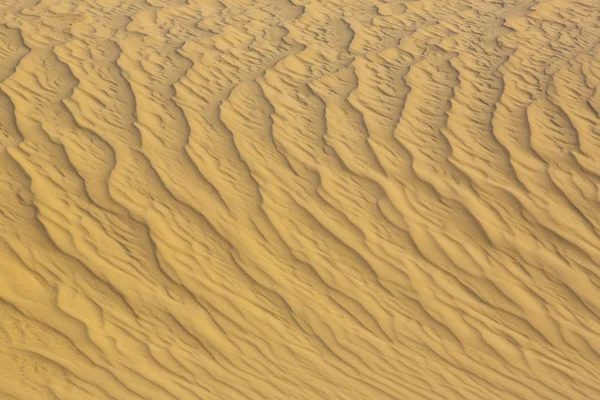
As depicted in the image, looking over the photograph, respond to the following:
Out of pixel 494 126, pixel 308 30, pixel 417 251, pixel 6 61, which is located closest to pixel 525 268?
pixel 417 251

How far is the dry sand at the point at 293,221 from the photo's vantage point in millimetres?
3150

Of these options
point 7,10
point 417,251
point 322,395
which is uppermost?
point 417,251

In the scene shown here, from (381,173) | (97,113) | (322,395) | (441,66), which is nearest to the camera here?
(322,395)

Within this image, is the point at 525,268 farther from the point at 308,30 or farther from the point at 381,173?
the point at 308,30

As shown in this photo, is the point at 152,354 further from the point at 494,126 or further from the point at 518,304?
the point at 494,126

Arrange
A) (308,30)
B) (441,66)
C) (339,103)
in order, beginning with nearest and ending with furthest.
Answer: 1. (339,103)
2. (441,66)
3. (308,30)

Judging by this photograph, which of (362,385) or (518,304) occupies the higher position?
(518,304)

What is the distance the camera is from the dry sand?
315 cm

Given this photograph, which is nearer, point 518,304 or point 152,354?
point 152,354

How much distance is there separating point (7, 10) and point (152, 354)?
14.4ft

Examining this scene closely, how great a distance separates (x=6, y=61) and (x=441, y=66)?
3.12m

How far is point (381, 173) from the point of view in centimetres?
427

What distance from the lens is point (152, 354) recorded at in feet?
10.1

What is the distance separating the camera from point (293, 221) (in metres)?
3.87
